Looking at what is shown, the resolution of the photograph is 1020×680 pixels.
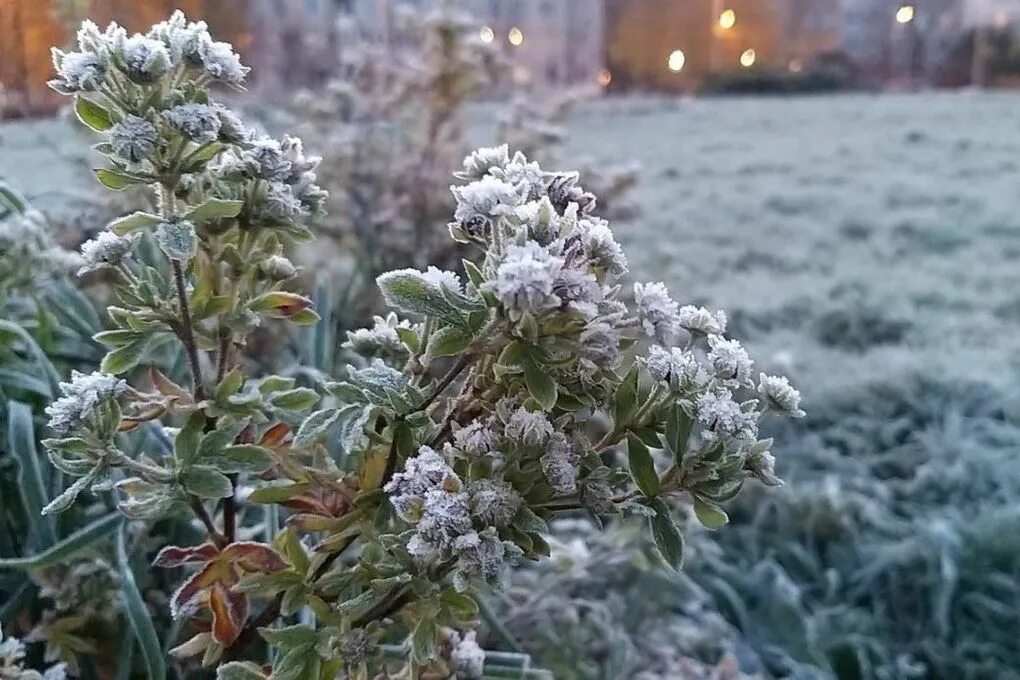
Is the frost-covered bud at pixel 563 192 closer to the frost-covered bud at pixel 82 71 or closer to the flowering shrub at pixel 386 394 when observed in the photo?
the flowering shrub at pixel 386 394

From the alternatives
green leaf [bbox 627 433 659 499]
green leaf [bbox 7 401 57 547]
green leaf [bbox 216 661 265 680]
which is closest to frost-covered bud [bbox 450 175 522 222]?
green leaf [bbox 627 433 659 499]

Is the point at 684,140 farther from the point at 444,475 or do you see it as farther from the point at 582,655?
the point at 444,475

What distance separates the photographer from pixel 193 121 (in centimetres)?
31

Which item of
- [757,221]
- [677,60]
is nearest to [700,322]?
[677,60]

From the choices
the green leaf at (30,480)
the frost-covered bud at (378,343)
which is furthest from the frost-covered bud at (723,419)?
the green leaf at (30,480)

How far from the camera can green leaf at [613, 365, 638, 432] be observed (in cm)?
34

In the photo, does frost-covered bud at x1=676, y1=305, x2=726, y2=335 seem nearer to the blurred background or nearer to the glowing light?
the blurred background

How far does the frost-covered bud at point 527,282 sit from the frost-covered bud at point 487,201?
30 millimetres

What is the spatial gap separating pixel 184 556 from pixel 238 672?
0.19ft

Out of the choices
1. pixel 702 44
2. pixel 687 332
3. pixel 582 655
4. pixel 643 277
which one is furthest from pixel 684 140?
pixel 687 332

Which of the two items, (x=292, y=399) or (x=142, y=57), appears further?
(x=292, y=399)

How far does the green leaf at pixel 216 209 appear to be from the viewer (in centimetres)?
33

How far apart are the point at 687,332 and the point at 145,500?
0.23 m

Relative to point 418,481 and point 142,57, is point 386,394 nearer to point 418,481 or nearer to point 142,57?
point 418,481
